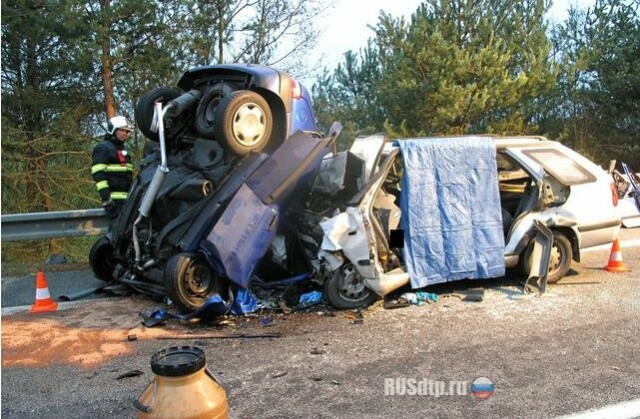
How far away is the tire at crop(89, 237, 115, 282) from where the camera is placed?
5.85 m

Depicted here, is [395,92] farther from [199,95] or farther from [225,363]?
[225,363]

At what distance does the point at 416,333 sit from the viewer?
420 centimetres

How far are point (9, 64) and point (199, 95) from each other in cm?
758

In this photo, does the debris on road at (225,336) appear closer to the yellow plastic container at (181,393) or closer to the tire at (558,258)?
the yellow plastic container at (181,393)

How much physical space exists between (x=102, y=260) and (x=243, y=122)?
225cm

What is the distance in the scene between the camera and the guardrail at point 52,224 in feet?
21.8

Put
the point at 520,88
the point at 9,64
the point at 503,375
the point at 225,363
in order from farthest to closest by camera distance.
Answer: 1. the point at 520,88
2. the point at 9,64
3. the point at 225,363
4. the point at 503,375

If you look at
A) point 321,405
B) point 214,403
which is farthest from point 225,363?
point 214,403

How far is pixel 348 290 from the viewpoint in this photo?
478 cm

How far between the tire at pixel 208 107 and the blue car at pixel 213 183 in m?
0.01

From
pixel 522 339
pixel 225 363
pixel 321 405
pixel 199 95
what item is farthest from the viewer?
pixel 199 95

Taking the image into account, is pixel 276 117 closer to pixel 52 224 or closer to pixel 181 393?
pixel 52 224

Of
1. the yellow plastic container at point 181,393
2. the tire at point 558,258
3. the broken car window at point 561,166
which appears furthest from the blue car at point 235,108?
the yellow plastic container at point 181,393

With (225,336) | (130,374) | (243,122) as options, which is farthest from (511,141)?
(130,374)
